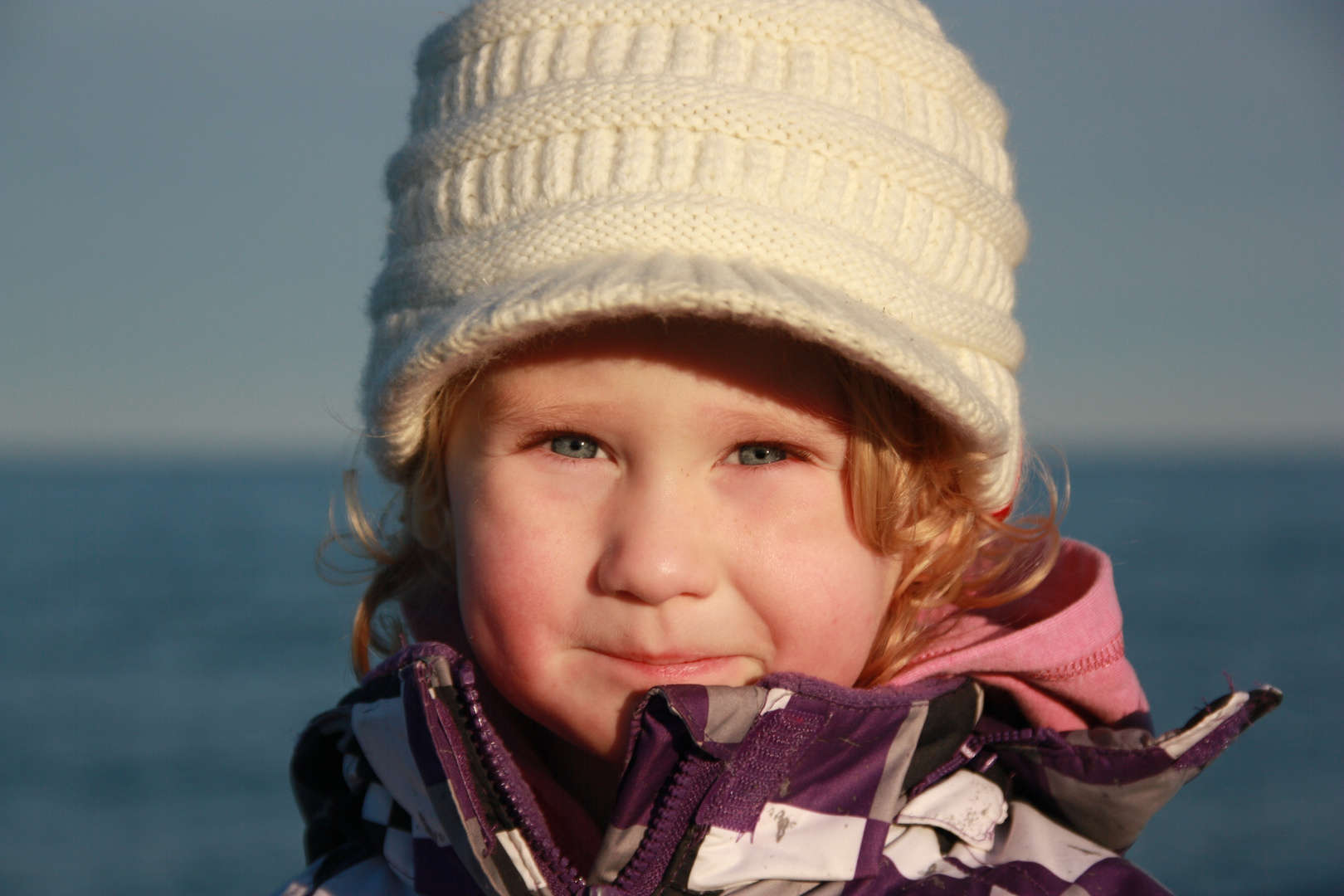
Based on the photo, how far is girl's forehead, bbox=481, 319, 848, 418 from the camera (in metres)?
1.51

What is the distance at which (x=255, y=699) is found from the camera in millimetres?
10500

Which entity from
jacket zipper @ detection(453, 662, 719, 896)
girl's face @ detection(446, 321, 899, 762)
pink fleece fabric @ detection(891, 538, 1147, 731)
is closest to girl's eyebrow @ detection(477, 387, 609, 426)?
girl's face @ detection(446, 321, 899, 762)

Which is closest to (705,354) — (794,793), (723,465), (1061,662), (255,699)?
(723,465)

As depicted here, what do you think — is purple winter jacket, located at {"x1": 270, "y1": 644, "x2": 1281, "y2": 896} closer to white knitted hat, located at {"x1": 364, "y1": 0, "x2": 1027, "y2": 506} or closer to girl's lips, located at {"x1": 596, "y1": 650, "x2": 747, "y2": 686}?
girl's lips, located at {"x1": 596, "y1": 650, "x2": 747, "y2": 686}

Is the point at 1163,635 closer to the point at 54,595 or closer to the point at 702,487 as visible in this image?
the point at 702,487

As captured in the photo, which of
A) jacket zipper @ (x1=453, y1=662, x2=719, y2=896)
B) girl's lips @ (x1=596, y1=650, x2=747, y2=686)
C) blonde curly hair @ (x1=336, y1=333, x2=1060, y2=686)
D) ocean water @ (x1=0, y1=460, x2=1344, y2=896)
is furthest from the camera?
ocean water @ (x1=0, y1=460, x2=1344, y2=896)

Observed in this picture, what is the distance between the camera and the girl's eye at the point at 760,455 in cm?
157

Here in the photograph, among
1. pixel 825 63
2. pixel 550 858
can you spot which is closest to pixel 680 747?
pixel 550 858

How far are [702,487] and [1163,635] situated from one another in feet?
36.6

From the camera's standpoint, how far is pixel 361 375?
77.8 inches

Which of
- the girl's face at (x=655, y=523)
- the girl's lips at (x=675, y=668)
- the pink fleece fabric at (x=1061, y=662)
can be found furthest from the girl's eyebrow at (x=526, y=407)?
the pink fleece fabric at (x=1061, y=662)

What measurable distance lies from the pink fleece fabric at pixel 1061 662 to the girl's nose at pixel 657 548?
0.49 metres

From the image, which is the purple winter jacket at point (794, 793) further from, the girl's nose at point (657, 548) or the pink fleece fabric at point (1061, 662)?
the girl's nose at point (657, 548)

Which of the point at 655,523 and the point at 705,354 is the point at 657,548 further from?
the point at 705,354
